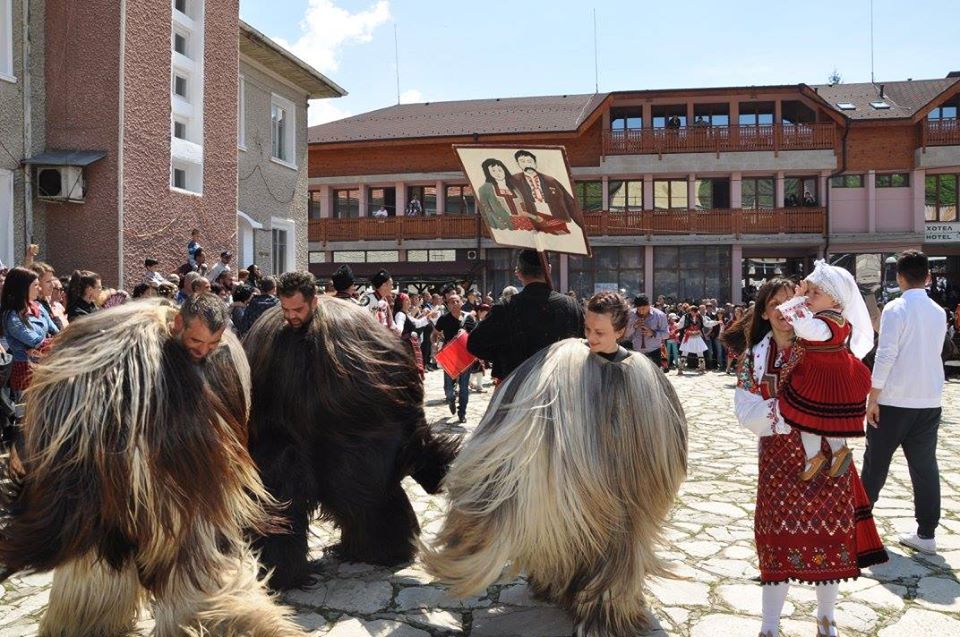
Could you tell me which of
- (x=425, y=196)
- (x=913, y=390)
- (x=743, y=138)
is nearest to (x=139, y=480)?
(x=913, y=390)

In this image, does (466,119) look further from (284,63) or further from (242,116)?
(242,116)

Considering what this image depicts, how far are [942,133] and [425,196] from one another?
21617mm

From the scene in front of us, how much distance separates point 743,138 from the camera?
32.3 metres

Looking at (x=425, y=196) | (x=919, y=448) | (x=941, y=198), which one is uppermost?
(x=425, y=196)

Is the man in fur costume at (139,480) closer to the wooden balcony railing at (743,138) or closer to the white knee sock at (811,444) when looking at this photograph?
the white knee sock at (811,444)

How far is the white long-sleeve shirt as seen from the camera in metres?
5.27

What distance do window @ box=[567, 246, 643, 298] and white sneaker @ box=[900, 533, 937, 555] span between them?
2757 centimetres

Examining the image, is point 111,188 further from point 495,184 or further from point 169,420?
point 169,420

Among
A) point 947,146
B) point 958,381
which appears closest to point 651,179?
point 947,146

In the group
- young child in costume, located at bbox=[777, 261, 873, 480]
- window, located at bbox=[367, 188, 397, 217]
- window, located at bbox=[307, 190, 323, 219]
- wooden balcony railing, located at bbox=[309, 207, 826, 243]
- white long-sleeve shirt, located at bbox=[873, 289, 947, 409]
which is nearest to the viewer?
young child in costume, located at bbox=[777, 261, 873, 480]

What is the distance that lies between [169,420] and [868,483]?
462cm

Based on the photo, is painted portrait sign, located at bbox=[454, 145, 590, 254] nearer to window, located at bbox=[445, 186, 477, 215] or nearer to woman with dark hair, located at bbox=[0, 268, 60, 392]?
woman with dark hair, located at bbox=[0, 268, 60, 392]

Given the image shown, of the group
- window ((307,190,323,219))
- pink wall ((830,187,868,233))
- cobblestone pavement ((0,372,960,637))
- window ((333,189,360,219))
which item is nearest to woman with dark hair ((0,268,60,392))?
cobblestone pavement ((0,372,960,637))

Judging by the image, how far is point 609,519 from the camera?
3.85 metres
